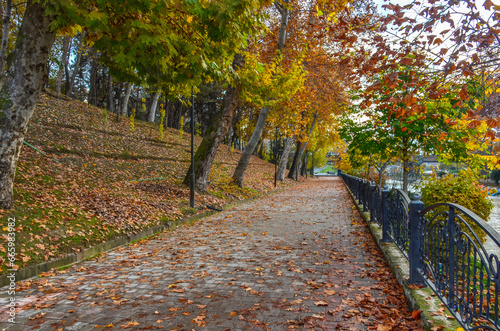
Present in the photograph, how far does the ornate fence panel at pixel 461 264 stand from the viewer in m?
2.49

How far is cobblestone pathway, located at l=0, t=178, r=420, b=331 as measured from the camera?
3.64 m

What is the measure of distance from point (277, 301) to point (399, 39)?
345 cm

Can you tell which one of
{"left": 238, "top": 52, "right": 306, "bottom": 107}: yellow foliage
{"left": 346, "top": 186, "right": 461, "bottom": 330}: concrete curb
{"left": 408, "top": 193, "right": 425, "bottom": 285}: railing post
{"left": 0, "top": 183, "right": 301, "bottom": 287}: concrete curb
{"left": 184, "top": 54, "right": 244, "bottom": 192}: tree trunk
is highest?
{"left": 238, "top": 52, "right": 306, "bottom": 107}: yellow foliage

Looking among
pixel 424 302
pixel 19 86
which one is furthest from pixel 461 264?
pixel 19 86

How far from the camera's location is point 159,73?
8.75 meters

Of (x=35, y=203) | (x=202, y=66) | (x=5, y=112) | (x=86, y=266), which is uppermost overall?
(x=202, y=66)

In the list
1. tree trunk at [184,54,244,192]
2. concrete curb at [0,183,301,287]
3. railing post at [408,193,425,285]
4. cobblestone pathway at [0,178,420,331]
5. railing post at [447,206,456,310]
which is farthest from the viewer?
tree trunk at [184,54,244,192]

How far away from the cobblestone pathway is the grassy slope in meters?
0.80

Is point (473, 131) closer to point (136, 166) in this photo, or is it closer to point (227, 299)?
point (227, 299)

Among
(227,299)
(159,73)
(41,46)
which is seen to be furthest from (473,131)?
(41,46)

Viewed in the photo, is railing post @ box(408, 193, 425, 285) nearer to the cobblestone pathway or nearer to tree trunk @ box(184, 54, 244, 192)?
the cobblestone pathway

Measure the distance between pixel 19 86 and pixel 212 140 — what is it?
329 inches

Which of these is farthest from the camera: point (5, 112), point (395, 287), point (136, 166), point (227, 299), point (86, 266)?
point (136, 166)

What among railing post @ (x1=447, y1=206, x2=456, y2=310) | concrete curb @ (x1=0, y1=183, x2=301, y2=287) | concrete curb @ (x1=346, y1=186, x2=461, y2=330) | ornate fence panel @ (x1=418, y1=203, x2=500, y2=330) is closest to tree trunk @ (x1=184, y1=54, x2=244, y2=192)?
concrete curb @ (x1=0, y1=183, x2=301, y2=287)
